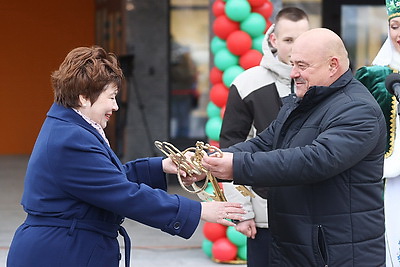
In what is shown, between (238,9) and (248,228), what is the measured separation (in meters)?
2.50

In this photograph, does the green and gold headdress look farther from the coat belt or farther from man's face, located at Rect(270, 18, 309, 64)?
the coat belt

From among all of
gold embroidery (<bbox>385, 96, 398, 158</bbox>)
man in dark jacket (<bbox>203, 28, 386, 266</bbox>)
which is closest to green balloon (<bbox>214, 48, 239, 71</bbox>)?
gold embroidery (<bbox>385, 96, 398, 158</bbox>)

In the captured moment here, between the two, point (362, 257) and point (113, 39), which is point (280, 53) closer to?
point (362, 257)

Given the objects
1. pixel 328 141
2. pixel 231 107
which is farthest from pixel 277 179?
pixel 231 107

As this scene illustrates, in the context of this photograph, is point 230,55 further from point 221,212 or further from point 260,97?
point 221,212

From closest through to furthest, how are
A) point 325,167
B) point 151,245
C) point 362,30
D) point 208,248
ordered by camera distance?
point 325,167, point 208,248, point 151,245, point 362,30

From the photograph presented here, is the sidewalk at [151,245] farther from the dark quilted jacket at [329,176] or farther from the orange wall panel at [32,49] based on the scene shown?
the orange wall panel at [32,49]

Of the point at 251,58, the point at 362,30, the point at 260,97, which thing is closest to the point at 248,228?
the point at 260,97

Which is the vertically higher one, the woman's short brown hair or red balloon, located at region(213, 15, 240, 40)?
red balloon, located at region(213, 15, 240, 40)

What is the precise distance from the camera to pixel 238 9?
5.87m

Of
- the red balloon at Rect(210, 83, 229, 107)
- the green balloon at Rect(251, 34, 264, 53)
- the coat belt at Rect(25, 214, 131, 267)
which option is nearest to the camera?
the coat belt at Rect(25, 214, 131, 267)

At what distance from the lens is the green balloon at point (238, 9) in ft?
19.2

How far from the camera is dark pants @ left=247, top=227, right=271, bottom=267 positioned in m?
3.80

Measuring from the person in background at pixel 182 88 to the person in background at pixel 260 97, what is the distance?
22.5ft
